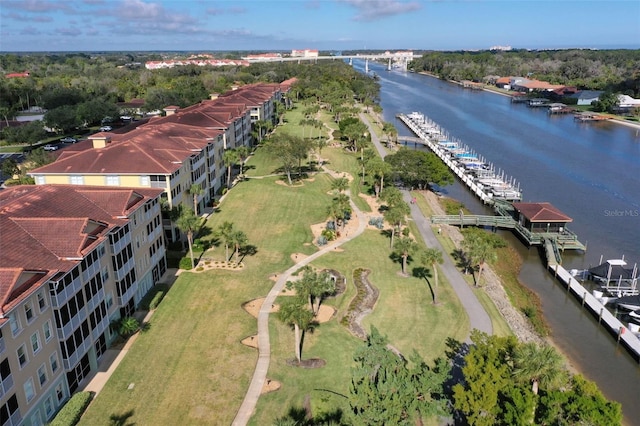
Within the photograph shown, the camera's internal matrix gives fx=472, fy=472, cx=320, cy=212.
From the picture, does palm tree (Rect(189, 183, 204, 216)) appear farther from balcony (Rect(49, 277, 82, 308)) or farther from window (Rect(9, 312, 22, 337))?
window (Rect(9, 312, 22, 337))

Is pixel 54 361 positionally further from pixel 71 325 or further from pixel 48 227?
pixel 48 227

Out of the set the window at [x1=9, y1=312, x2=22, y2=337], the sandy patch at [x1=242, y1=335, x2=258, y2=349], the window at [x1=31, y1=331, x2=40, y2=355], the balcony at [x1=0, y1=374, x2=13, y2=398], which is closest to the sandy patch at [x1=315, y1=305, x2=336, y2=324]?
the sandy patch at [x1=242, y1=335, x2=258, y2=349]

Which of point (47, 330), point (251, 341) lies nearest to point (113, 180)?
point (251, 341)

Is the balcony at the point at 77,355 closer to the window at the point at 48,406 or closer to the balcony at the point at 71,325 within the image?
the balcony at the point at 71,325

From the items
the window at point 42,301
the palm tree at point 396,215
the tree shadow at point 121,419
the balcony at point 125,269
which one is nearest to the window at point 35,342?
the window at point 42,301

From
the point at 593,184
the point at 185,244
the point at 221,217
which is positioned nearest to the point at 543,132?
the point at 593,184

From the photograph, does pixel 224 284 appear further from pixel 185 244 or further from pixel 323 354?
pixel 323 354
